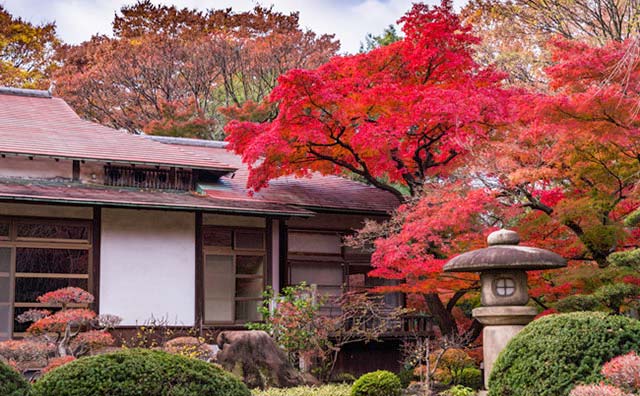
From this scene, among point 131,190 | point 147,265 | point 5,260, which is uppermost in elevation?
point 131,190

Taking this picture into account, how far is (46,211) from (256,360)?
15.2ft

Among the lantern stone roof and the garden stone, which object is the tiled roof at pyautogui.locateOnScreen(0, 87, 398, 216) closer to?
the garden stone

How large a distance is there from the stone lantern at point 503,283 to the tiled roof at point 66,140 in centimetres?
667

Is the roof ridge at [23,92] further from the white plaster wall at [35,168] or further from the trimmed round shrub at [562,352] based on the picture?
the trimmed round shrub at [562,352]

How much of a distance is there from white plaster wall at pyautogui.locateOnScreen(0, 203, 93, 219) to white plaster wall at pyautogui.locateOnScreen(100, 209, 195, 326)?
0.37 m

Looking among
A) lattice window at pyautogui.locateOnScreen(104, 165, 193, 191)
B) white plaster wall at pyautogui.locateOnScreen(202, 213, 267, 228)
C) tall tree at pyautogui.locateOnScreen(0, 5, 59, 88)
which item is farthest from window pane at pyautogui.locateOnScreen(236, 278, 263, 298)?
tall tree at pyautogui.locateOnScreen(0, 5, 59, 88)

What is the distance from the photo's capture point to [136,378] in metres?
6.89

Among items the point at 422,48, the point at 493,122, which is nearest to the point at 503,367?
the point at 493,122

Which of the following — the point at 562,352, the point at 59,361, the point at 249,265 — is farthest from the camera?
the point at 249,265

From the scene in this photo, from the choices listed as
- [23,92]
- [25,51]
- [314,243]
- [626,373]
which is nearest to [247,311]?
[314,243]

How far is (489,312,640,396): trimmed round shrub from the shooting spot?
309 inches

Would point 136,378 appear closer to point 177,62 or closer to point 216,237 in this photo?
point 216,237

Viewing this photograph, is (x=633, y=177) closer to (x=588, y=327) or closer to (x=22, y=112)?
(x=588, y=327)

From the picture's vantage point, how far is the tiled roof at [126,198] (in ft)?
45.0
